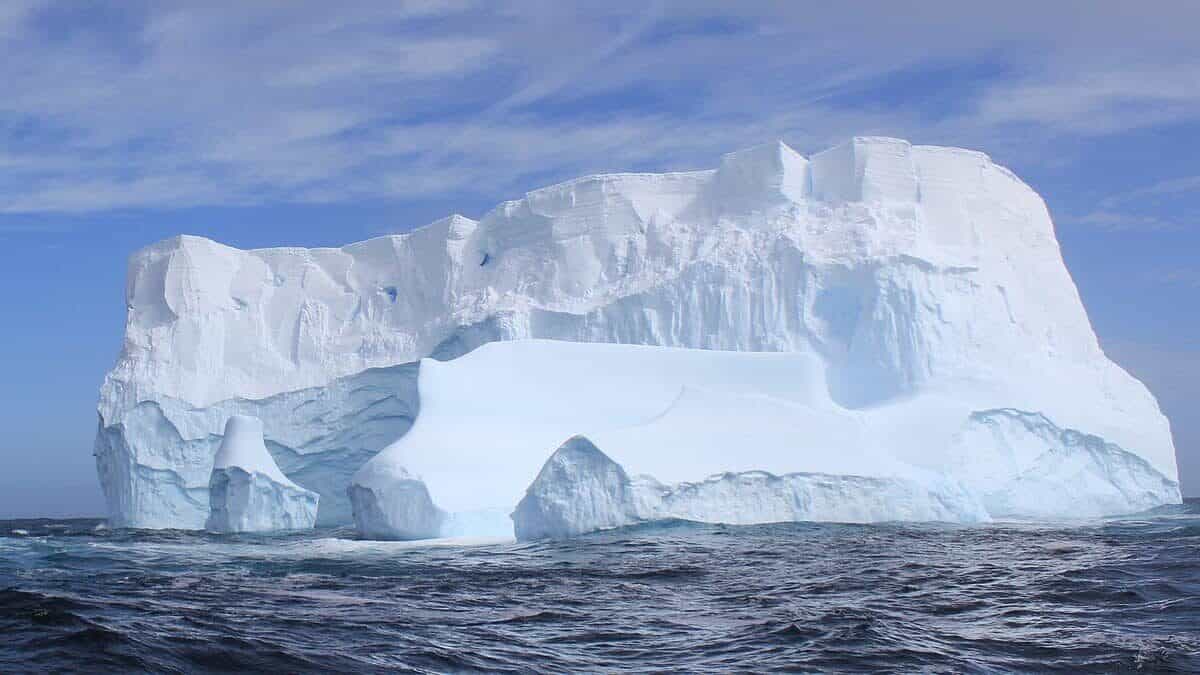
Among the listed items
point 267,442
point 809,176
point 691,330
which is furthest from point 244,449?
point 809,176

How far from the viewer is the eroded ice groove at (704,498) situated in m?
15.2

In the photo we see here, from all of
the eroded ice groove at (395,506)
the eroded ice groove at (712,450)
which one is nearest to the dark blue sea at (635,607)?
the eroded ice groove at (712,450)

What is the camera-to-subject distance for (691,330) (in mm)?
24016

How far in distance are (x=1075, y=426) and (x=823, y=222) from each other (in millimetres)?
6569

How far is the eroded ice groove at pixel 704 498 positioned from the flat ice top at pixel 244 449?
827cm

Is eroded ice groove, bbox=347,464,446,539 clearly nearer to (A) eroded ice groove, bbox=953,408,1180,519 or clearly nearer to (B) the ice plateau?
(B) the ice plateau

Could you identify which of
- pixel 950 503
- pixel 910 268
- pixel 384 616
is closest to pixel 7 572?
pixel 384 616

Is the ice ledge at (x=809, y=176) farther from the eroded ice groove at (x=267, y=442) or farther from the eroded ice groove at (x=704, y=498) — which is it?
the eroded ice groove at (x=704, y=498)

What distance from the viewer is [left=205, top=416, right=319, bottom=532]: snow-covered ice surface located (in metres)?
21.6

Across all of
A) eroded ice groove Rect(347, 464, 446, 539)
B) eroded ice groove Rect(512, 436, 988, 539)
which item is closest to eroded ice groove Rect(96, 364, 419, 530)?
eroded ice groove Rect(347, 464, 446, 539)

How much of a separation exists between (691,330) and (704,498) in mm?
8752

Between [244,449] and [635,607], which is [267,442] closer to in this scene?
[244,449]

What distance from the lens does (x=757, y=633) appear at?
724cm

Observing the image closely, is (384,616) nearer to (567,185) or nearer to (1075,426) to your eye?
(1075,426)
